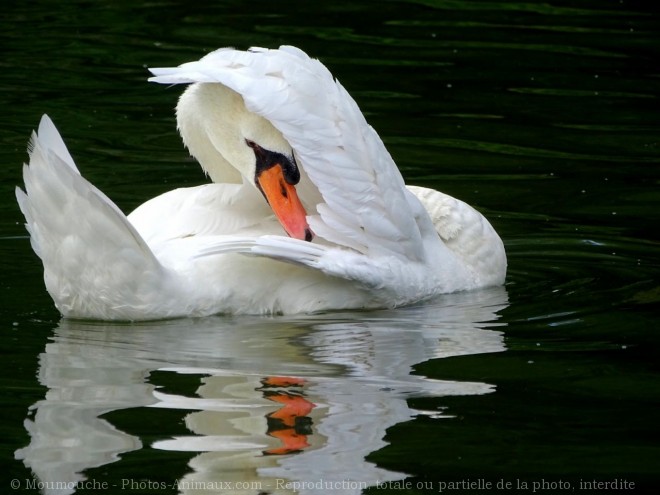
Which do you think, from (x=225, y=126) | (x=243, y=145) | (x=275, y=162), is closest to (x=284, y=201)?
(x=275, y=162)

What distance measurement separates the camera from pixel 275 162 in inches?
289

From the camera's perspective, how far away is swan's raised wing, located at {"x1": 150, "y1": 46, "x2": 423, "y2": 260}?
6.87 metres

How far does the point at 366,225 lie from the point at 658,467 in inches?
92.9

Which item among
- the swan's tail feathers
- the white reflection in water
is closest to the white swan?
the swan's tail feathers

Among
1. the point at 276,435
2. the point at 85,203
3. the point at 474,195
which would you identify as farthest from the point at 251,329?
the point at 474,195

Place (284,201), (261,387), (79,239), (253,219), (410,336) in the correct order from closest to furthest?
(261,387)
(79,239)
(410,336)
(284,201)
(253,219)

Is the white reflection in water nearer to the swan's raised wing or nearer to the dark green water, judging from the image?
the dark green water

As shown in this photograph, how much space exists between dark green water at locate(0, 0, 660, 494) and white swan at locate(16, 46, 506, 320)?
0.15 m

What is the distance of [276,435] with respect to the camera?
5418 mm

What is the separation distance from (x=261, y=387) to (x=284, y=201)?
4.86ft

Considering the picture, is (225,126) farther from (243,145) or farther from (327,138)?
(327,138)

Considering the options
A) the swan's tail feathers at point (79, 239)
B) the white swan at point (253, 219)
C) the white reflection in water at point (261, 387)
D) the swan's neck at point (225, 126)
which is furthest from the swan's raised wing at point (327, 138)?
the swan's tail feathers at point (79, 239)

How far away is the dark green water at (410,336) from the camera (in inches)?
206

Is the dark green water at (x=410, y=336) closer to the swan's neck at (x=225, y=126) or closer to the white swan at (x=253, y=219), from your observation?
the white swan at (x=253, y=219)
